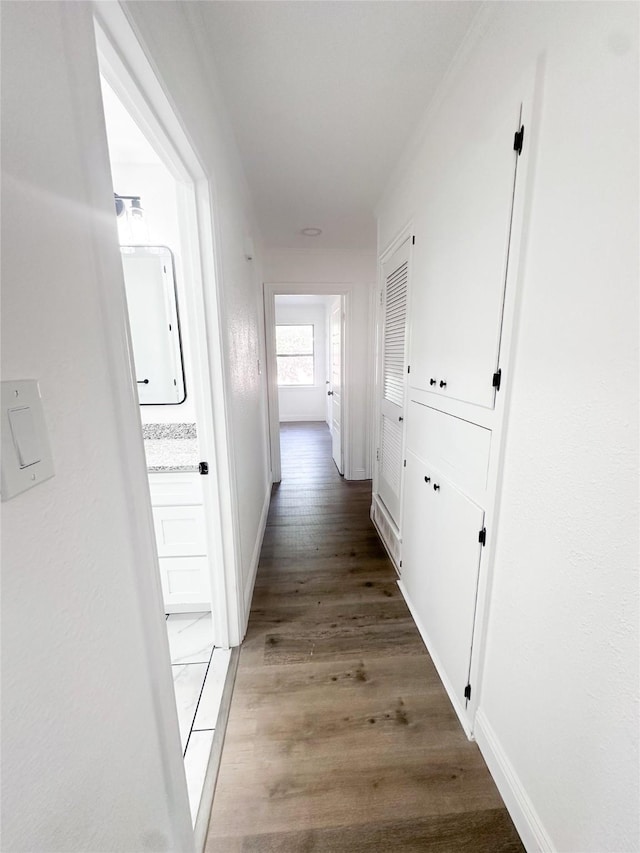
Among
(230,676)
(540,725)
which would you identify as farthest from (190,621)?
(540,725)

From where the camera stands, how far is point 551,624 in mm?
913

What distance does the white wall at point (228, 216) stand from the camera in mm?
891

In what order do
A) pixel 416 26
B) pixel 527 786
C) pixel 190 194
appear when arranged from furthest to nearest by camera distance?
pixel 190 194 → pixel 416 26 → pixel 527 786

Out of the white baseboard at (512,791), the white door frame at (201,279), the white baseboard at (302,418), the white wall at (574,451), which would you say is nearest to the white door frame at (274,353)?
the white door frame at (201,279)

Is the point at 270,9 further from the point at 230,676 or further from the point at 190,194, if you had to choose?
the point at 230,676

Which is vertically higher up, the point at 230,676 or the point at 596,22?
the point at 596,22

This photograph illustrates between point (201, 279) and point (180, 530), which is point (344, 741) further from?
point (201, 279)

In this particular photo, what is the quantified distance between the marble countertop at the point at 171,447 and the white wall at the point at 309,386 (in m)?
4.88

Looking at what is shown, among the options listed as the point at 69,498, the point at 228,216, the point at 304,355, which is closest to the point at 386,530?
the point at 228,216

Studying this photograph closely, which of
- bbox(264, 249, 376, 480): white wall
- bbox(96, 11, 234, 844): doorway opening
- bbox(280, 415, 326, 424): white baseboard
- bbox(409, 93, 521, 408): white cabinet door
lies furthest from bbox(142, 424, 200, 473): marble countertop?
bbox(280, 415, 326, 424): white baseboard

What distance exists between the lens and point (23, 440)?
1.43 feet

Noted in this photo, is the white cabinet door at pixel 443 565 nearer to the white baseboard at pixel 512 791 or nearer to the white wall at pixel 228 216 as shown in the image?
the white baseboard at pixel 512 791

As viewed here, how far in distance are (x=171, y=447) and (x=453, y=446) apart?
1.48 metres

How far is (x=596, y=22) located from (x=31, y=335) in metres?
1.23
